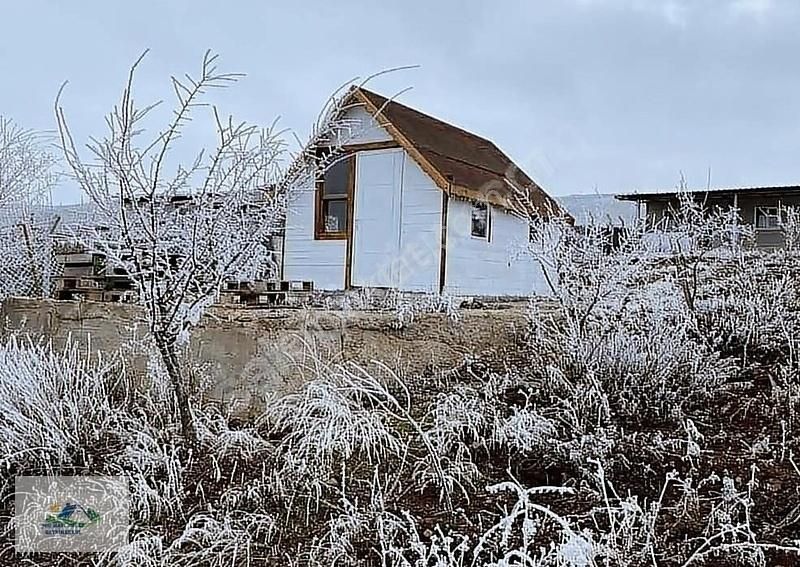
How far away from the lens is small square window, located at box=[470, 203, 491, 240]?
30.3ft

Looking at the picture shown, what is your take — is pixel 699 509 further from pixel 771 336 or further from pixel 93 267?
pixel 93 267

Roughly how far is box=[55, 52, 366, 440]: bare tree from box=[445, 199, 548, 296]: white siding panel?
485 centimetres

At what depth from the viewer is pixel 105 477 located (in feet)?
10.8

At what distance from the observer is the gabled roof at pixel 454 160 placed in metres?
8.51

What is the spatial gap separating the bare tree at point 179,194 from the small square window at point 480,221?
17.8ft

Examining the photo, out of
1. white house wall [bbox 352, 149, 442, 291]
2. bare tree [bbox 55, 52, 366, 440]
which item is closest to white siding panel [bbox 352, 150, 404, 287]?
white house wall [bbox 352, 149, 442, 291]

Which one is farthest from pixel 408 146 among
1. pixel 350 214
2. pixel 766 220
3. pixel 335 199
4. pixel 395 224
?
pixel 766 220

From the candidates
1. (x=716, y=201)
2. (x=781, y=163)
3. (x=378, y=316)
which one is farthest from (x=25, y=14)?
(x=716, y=201)

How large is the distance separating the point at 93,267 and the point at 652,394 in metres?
4.83

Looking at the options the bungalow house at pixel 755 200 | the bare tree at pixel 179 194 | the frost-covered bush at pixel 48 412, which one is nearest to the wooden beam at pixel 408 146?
the bare tree at pixel 179 194

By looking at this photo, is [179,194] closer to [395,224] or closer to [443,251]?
[443,251]

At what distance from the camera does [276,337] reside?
13.9ft

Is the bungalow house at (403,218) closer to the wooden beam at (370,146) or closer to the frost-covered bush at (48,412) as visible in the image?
the wooden beam at (370,146)

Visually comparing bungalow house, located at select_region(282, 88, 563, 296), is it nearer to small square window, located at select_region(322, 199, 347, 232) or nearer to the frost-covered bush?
small square window, located at select_region(322, 199, 347, 232)
